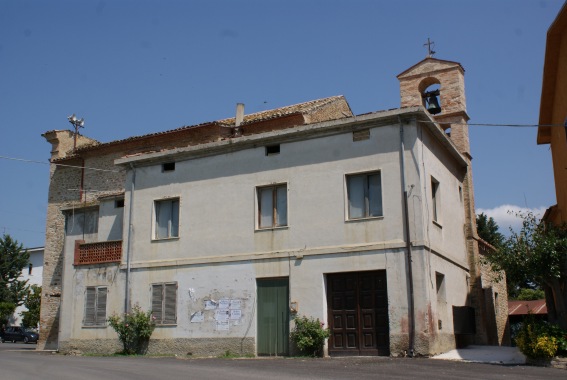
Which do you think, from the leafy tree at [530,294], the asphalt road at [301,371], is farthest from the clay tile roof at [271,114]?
the leafy tree at [530,294]

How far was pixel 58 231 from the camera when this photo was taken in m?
30.1

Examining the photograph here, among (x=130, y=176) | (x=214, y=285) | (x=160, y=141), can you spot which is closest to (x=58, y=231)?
(x=160, y=141)

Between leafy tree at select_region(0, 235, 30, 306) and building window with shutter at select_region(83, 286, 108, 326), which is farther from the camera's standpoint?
leafy tree at select_region(0, 235, 30, 306)

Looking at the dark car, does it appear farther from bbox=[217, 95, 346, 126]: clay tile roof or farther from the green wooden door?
the green wooden door

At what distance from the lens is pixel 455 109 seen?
22.2 metres

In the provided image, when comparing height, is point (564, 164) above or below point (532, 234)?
above

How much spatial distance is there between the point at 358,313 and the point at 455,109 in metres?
9.16

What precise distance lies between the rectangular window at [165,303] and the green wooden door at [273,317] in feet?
10.2

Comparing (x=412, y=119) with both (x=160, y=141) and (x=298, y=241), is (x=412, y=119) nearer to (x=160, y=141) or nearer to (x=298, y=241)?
(x=298, y=241)

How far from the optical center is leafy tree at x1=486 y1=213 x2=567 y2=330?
50.1ft

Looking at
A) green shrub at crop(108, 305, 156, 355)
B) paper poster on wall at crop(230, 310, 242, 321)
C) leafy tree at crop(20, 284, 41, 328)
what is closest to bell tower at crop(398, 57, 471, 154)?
paper poster on wall at crop(230, 310, 242, 321)

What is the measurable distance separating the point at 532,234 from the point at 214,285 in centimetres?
930

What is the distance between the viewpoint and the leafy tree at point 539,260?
15258 millimetres

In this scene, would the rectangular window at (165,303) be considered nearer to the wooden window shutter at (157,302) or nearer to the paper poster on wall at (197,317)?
the wooden window shutter at (157,302)
